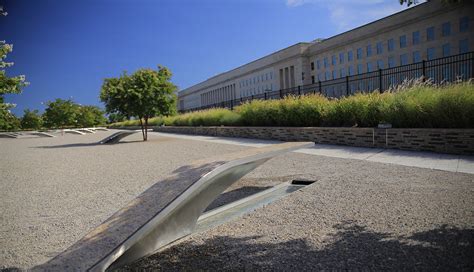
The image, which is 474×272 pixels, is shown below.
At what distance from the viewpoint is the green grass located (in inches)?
333

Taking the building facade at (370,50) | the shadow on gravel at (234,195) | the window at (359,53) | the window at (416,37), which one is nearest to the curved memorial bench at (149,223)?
the shadow on gravel at (234,195)

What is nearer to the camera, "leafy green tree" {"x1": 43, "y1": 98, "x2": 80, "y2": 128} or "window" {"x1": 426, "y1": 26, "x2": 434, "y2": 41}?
"window" {"x1": 426, "y1": 26, "x2": 434, "y2": 41}

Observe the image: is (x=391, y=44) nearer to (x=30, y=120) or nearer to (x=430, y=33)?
(x=430, y=33)

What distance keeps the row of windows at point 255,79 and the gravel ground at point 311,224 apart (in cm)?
6711

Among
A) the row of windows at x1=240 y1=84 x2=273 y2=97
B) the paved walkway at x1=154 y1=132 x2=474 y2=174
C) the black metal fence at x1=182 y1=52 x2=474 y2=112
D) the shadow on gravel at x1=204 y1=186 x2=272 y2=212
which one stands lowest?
the shadow on gravel at x1=204 y1=186 x2=272 y2=212

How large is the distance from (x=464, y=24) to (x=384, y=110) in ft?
131

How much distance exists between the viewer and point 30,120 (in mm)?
70500

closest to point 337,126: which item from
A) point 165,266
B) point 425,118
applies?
point 425,118

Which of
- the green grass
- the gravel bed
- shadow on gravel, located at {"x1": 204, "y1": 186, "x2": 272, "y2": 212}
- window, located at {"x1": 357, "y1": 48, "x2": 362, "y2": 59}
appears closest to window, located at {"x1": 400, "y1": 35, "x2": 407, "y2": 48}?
window, located at {"x1": 357, "y1": 48, "x2": 362, "y2": 59}

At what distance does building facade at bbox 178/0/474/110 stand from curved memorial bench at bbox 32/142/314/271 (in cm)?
2610

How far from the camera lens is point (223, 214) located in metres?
4.59

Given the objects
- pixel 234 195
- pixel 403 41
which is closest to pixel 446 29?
pixel 403 41

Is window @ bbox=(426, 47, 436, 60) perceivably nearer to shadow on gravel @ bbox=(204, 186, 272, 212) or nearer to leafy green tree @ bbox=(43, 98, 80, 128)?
shadow on gravel @ bbox=(204, 186, 272, 212)

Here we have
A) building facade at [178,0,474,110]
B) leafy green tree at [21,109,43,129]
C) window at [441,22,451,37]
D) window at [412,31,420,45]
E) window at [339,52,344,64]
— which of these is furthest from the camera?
leafy green tree at [21,109,43,129]
